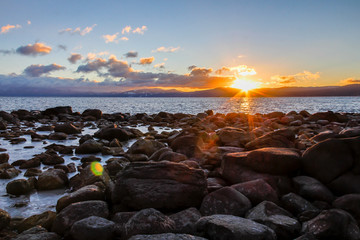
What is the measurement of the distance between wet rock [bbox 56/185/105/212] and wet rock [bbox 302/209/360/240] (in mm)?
4012

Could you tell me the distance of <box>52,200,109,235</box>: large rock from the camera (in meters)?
4.57

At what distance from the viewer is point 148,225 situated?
12.8 feet

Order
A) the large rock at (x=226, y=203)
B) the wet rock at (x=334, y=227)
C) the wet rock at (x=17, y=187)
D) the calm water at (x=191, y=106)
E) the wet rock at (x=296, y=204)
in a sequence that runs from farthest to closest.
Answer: the calm water at (x=191, y=106) → the wet rock at (x=17, y=187) → the wet rock at (x=296, y=204) → the large rock at (x=226, y=203) → the wet rock at (x=334, y=227)

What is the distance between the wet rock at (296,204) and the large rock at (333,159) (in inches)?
46.7

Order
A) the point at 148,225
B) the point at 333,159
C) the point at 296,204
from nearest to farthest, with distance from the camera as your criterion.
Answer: the point at 148,225, the point at 296,204, the point at 333,159

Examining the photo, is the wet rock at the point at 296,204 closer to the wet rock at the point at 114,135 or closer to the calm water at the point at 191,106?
the wet rock at the point at 114,135

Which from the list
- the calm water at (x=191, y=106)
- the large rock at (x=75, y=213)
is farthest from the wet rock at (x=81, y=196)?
the calm water at (x=191, y=106)

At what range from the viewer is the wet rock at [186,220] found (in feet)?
14.4

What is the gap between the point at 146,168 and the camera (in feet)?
18.3

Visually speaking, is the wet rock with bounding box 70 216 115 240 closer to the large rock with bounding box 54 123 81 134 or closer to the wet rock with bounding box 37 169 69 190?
the wet rock with bounding box 37 169 69 190

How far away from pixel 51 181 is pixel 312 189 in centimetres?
631

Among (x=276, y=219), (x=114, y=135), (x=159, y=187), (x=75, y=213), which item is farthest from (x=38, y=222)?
(x=114, y=135)

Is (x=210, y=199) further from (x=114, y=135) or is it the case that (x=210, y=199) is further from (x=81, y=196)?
(x=114, y=135)

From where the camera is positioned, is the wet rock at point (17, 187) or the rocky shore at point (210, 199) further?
the wet rock at point (17, 187)
